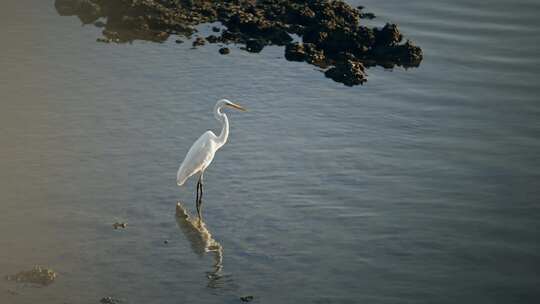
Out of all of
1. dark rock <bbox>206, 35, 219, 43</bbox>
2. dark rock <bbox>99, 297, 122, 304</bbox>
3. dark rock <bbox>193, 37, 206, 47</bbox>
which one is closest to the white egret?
dark rock <bbox>99, 297, 122, 304</bbox>

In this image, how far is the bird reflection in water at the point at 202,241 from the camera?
14.0 meters

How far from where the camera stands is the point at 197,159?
54.7 ft

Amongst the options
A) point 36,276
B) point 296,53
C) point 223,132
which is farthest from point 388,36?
point 36,276

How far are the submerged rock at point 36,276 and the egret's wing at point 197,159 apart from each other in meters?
3.82

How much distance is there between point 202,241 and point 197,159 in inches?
79.9

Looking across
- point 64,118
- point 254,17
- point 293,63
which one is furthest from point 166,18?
point 64,118

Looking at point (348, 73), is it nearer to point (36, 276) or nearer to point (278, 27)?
point (278, 27)

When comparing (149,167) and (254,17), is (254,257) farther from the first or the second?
(254,17)

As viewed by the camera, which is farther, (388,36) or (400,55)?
(388,36)

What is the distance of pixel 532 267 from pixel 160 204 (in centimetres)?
693

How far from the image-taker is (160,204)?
16.5 metres

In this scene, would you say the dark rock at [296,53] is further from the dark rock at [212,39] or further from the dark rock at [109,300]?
the dark rock at [109,300]

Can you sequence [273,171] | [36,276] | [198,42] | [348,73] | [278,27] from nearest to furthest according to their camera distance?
[36,276] < [273,171] < [348,73] < [198,42] < [278,27]

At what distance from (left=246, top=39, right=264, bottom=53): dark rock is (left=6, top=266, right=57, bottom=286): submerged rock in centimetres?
1155
